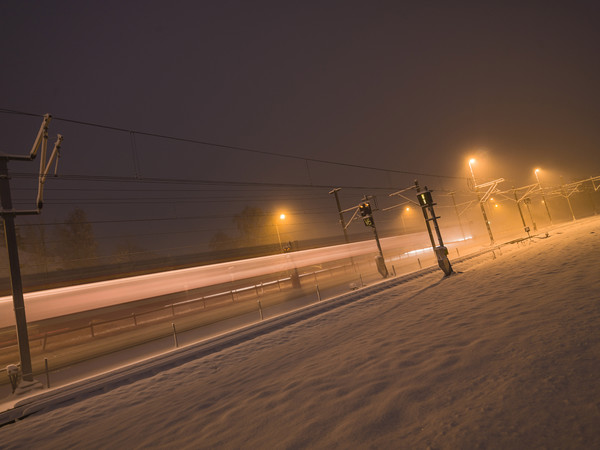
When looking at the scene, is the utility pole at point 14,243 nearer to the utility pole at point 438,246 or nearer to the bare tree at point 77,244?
the utility pole at point 438,246

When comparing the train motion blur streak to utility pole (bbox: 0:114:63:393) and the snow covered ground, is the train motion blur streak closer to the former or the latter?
utility pole (bbox: 0:114:63:393)

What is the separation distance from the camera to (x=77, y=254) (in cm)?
3706

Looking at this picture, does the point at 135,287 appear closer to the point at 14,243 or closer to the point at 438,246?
the point at 14,243

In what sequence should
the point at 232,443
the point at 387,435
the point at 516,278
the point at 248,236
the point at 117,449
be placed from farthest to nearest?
the point at 248,236 < the point at 516,278 < the point at 117,449 < the point at 232,443 < the point at 387,435

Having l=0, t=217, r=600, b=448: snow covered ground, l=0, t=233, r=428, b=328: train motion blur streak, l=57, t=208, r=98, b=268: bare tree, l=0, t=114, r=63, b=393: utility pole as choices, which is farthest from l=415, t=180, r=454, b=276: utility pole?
l=57, t=208, r=98, b=268: bare tree

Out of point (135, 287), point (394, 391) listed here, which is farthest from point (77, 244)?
point (394, 391)


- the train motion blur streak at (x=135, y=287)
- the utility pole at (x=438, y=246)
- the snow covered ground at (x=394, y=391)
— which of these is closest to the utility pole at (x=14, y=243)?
the snow covered ground at (x=394, y=391)

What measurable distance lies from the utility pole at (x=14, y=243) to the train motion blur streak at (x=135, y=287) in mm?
2676

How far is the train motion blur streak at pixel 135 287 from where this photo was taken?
429 inches

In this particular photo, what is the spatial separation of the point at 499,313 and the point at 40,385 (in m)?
11.3

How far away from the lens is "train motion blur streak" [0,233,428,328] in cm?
1091

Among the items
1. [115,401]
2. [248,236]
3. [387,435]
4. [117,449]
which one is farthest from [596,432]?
[248,236]

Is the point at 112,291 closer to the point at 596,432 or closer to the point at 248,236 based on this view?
the point at 596,432

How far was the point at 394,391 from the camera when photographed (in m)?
3.47
